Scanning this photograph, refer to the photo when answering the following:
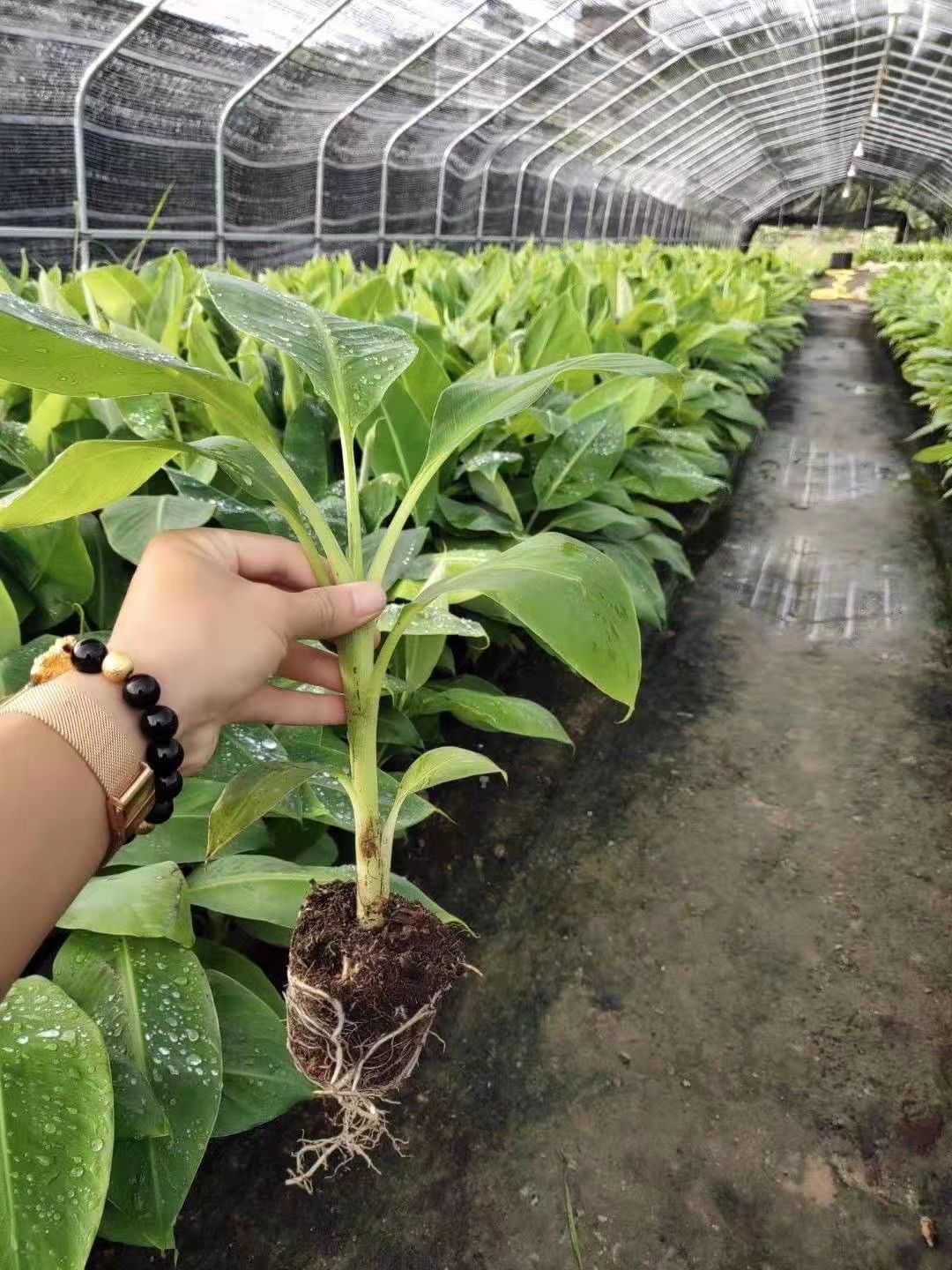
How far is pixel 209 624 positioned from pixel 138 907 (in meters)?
0.49

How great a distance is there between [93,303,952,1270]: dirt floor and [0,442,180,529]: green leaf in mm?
1021

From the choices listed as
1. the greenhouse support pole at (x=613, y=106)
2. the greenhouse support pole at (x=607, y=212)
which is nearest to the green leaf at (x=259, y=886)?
the greenhouse support pole at (x=613, y=106)

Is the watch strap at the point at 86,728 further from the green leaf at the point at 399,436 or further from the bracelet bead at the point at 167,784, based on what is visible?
the green leaf at the point at 399,436

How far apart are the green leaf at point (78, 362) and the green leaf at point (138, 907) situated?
0.64 meters

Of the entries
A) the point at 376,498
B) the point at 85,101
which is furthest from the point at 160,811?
the point at 85,101

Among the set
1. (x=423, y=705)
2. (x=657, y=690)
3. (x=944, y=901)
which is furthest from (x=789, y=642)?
(x=423, y=705)

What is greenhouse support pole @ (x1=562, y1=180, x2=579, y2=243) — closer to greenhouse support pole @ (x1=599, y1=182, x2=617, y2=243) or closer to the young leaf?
greenhouse support pole @ (x1=599, y1=182, x2=617, y2=243)

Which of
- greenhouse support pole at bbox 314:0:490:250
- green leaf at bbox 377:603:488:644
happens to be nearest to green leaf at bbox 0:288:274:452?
green leaf at bbox 377:603:488:644

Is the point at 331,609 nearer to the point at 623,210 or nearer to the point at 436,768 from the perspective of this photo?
the point at 436,768

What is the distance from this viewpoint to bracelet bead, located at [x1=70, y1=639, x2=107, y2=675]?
2.69ft

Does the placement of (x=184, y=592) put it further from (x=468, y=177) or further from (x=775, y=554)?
(x=468, y=177)

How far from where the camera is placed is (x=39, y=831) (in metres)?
0.75

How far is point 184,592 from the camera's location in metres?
0.87

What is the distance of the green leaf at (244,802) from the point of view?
3.10 ft
